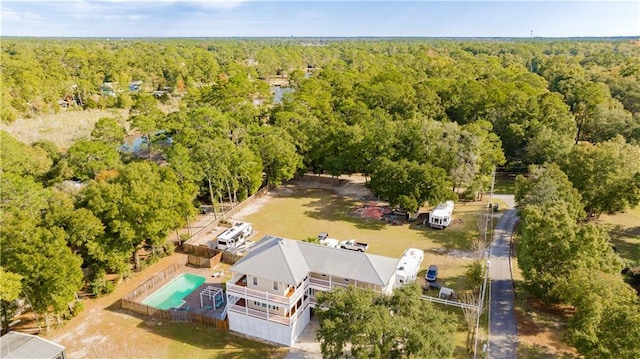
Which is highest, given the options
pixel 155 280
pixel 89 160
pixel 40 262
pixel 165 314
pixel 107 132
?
pixel 107 132

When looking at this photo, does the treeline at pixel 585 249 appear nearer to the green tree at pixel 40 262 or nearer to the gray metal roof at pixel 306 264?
the gray metal roof at pixel 306 264

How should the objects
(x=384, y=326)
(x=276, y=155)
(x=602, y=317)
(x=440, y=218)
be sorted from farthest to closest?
(x=276, y=155) → (x=440, y=218) → (x=602, y=317) → (x=384, y=326)

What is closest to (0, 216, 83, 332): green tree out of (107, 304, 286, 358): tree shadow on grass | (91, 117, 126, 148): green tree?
(107, 304, 286, 358): tree shadow on grass

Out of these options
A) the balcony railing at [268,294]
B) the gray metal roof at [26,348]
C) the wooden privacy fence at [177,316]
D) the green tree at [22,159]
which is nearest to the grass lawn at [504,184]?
the balcony railing at [268,294]

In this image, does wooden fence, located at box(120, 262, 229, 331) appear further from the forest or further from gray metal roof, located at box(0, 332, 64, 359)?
gray metal roof, located at box(0, 332, 64, 359)

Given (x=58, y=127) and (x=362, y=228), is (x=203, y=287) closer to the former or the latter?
(x=362, y=228)

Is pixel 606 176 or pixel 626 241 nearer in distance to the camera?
pixel 626 241

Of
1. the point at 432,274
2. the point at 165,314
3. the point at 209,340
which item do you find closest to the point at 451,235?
the point at 432,274
